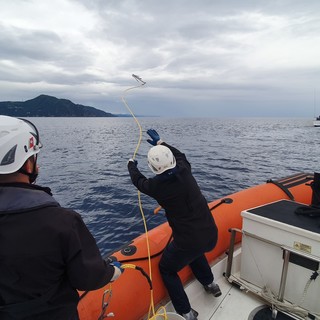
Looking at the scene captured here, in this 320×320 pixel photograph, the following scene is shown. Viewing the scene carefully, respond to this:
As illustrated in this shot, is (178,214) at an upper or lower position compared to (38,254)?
lower

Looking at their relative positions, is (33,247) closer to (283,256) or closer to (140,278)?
(140,278)

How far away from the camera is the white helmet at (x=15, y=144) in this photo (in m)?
1.14

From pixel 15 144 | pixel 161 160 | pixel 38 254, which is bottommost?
pixel 38 254

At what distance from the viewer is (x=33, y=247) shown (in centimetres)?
105

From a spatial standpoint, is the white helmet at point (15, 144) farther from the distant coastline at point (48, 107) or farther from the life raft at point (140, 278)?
the distant coastline at point (48, 107)

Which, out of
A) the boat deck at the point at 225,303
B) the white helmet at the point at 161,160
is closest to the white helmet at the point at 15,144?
the white helmet at the point at 161,160

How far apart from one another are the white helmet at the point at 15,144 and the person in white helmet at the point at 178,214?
3.62 ft

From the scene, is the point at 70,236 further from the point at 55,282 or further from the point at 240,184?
the point at 240,184

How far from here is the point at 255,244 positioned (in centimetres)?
270

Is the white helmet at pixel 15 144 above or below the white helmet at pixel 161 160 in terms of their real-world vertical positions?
above

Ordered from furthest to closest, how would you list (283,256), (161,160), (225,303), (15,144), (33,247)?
(225,303)
(283,256)
(161,160)
(15,144)
(33,247)

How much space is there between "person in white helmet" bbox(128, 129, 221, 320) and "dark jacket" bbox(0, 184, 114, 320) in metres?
1.09

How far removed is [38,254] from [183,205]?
138cm

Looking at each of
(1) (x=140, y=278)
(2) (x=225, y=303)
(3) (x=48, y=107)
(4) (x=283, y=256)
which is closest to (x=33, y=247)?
(1) (x=140, y=278)
